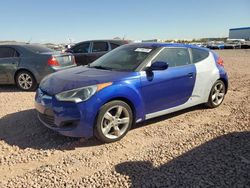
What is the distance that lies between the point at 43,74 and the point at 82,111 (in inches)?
173

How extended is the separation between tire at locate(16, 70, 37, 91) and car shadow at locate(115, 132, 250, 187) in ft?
17.5

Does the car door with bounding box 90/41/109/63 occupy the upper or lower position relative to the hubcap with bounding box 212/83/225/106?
upper

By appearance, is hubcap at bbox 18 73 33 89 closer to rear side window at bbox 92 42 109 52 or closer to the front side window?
the front side window

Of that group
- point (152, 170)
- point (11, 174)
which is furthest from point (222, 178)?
point (11, 174)

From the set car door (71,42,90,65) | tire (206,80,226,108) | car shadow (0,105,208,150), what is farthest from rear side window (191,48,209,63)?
car door (71,42,90,65)

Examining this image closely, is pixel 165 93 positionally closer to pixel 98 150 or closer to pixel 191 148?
pixel 191 148

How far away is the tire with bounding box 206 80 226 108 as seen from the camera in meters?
5.92

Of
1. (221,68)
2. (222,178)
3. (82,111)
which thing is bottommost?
(222,178)

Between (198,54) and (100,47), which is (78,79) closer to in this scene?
(198,54)

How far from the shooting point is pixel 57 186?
3064mm

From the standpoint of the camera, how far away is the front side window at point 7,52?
8.29 metres

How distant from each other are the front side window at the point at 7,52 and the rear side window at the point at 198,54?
5456mm

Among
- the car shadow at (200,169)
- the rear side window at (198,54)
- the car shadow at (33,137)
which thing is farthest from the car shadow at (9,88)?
the car shadow at (200,169)

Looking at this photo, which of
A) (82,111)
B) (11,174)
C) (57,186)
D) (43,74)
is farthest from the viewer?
(43,74)
